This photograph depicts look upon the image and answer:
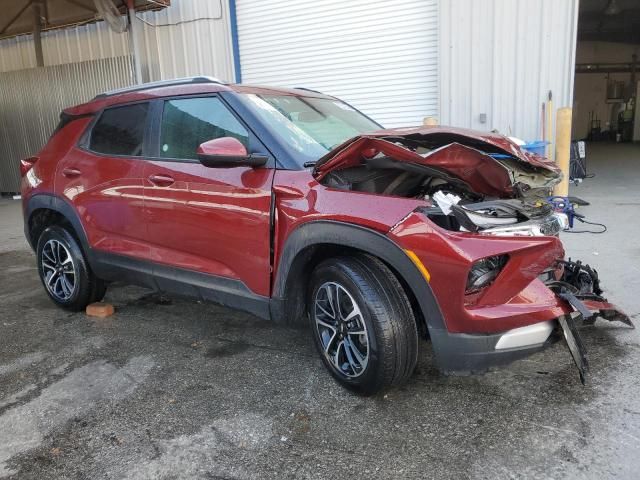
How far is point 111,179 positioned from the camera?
400 cm

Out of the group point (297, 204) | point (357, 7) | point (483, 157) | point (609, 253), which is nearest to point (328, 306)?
point (297, 204)

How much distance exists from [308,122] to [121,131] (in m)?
1.51

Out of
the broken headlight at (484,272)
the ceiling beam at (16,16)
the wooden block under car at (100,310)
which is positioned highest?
the ceiling beam at (16,16)

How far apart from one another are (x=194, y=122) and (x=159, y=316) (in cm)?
174

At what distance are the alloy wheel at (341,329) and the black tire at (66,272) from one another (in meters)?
2.35

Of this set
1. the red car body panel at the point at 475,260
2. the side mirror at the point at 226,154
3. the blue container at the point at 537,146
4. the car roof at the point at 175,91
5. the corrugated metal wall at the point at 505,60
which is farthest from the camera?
the corrugated metal wall at the point at 505,60

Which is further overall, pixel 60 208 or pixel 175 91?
pixel 60 208

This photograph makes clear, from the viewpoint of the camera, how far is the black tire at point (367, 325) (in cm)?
266

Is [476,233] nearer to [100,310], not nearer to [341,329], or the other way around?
[341,329]

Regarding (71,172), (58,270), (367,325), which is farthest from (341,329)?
(58,270)

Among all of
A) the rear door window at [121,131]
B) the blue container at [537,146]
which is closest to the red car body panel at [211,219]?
the rear door window at [121,131]

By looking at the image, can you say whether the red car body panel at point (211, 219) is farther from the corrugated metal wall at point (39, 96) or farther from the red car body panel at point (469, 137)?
the corrugated metal wall at point (39, 96)

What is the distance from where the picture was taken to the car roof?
A: 11.7 feet

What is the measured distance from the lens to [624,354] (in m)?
3.35
